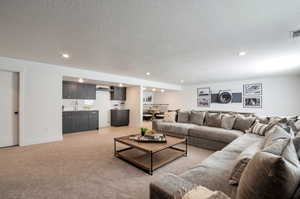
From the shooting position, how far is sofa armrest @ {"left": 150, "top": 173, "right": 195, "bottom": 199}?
1.04 meters

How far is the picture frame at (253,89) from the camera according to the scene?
5.72 m

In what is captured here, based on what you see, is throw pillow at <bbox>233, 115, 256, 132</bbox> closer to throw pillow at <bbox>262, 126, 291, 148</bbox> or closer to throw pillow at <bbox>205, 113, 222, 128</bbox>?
throw pillow at <bbox>205, 113, 222, 128</bbox>

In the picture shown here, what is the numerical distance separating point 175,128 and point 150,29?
2.97 metres

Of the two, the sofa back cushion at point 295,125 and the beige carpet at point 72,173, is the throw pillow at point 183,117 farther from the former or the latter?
the sofa back cushion at point 295,125

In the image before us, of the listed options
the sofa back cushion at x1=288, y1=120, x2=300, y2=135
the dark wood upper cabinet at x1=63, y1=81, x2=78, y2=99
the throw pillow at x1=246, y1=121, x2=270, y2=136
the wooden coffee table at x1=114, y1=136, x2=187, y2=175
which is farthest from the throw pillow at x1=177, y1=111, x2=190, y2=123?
the dark wood upper cabinet at x1=63, y1=81, x2=78, y2=99

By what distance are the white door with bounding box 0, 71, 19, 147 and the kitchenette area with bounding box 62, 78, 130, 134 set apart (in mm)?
1369

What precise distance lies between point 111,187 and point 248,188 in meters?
1.69

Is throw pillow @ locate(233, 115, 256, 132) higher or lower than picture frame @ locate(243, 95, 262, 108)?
lower

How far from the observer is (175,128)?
407cm

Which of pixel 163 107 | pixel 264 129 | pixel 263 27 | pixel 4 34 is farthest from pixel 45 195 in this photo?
pixel 163 107

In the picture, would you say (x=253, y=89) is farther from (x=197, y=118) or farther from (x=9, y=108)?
(x=9, y=108)

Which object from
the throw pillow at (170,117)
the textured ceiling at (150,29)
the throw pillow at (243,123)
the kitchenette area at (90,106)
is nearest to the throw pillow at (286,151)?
the textured ceiling at (150,29)

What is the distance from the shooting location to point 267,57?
314cm

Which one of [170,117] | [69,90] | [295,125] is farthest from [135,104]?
[295,125]
